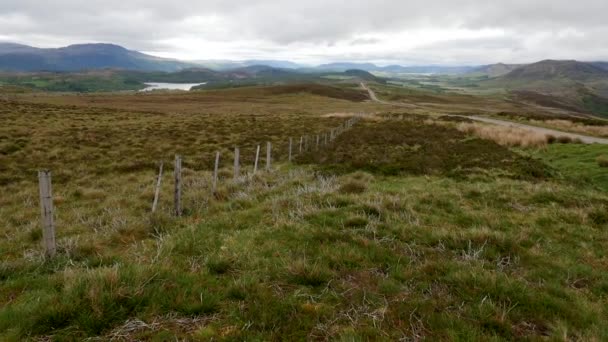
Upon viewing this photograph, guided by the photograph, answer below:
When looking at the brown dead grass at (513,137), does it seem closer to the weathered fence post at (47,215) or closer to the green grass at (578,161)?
the green grass at (578,161)

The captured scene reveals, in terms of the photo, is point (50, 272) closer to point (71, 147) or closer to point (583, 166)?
point (583, 166)

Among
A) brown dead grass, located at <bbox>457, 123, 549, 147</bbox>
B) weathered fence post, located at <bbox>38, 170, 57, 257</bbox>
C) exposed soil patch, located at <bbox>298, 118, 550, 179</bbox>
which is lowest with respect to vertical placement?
exposed soil patch, located at <bbox>298, 118, 550, 179</bbox>

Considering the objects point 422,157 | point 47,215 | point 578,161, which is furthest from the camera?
point 422,157

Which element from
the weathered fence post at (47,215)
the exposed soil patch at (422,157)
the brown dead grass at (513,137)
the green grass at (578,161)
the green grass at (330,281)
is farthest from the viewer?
the brown dead grass at (513,137)

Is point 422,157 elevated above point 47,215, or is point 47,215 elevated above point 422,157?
point 47,215

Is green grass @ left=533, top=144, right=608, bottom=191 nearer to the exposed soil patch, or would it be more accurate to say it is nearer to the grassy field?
the exposed soil patch

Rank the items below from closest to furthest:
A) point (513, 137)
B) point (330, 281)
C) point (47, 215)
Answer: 1. point (330, 281)
2. point (47, 215)
3. point (513, 137)

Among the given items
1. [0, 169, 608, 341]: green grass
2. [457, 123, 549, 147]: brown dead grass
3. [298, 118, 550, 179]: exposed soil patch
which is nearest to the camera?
[0, 169, 608, 341]: green grass

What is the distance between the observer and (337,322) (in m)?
4.61

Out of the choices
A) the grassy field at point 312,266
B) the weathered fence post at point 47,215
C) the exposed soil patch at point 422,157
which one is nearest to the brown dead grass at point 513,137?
the exposed soil patch at point 422,157

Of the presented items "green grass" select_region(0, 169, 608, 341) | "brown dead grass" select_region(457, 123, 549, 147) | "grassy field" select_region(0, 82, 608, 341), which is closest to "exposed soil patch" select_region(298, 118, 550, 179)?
"brown dead grass" select_region(457, 123, 549, 147)

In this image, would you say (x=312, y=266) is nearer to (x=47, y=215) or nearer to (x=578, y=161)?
(x=47, y=215)

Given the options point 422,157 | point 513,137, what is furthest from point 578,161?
point 513,137

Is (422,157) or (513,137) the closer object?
(422,157)
